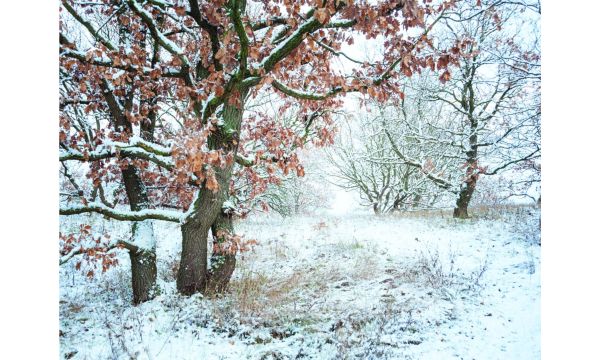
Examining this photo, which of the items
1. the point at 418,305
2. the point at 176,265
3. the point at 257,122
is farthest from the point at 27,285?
the point at 418,305

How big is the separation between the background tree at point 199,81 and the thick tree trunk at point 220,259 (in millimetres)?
105

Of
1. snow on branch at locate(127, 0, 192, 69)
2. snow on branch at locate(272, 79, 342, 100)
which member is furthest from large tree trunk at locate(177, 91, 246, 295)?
snow on branch at locate(127, 0, 192, 69)

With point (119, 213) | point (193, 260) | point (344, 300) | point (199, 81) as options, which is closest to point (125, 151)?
point (119, 213)

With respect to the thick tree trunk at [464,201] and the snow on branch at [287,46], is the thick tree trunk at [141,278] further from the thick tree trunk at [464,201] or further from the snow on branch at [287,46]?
the thick tree trunk at [464,201]

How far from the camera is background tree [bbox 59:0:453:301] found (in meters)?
2.40

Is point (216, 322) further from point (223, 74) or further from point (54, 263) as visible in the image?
point (223, 74)

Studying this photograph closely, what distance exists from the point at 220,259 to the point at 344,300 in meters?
1.29

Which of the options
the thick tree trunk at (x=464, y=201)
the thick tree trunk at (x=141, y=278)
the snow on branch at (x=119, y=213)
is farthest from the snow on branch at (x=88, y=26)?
the thick tree trunk at (x=464, y=201)

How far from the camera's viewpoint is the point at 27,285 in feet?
6.98

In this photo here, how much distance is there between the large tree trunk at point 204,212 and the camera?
9.41ft

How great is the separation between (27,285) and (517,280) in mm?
3801

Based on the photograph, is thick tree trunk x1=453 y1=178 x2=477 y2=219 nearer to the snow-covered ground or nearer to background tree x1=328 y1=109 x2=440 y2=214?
the snow-covered ground

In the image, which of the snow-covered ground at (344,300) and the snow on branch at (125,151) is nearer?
the snow-covered ground at (344,300)

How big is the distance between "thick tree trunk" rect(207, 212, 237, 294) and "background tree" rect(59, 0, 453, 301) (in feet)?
0.34
